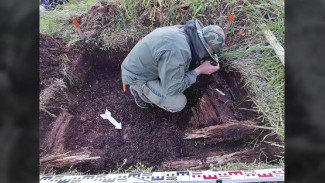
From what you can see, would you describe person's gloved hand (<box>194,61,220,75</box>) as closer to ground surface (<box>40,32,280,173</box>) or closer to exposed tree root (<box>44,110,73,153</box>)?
ground surface (<box>40,32,280,173</box>)

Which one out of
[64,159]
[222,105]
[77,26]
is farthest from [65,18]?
[222,105]

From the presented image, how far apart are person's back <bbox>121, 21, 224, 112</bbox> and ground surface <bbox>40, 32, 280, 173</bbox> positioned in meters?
0.03

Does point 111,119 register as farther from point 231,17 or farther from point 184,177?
point 231,17

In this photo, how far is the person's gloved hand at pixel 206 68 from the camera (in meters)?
0.97

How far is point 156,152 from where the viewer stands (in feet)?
3.24

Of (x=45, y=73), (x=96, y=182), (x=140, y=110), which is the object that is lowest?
(x=96, y=182)

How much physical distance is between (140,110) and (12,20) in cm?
40

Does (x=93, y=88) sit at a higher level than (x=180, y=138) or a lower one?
higher

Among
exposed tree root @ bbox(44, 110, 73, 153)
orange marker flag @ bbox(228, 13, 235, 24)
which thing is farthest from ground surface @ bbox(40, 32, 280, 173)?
orange marker flag @ bbox(228, 13, 235, 24)

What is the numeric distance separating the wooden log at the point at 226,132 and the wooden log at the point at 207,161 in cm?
4

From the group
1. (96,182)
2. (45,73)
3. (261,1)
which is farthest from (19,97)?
(261,1)

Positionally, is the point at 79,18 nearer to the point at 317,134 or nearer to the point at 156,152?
the point at 156,152

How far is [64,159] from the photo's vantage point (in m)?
0.98

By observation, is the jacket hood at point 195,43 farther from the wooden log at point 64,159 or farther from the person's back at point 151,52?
the wooden log at point 64,159
